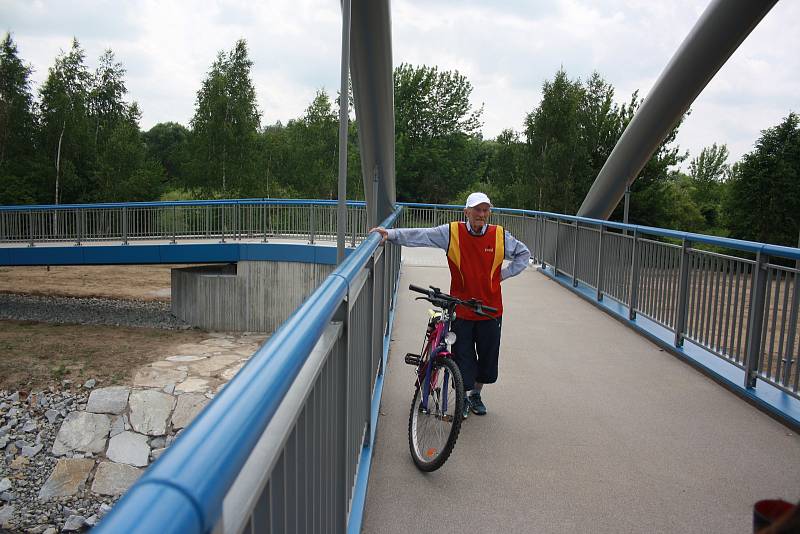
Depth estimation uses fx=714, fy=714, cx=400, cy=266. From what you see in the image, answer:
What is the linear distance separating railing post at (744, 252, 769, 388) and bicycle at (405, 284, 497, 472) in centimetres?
242

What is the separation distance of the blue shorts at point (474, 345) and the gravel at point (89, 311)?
66.7 ft

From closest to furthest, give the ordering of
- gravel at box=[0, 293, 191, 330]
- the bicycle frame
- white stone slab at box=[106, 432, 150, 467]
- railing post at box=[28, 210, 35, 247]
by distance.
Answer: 1. the bicycle frame
2. white stone slab at box=[106, 432, 150, 467]
3. railing post at box=[28, 210, 35, 247]
4. gravel at box=[0, 293, 191, 330]

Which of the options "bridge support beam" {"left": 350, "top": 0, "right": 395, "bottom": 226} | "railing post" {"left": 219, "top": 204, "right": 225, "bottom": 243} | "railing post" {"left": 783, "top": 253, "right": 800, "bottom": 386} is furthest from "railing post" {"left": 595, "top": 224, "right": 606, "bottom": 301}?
"railing post" {"left": 219, "top": 204, "right": 225, "bottom": 243}

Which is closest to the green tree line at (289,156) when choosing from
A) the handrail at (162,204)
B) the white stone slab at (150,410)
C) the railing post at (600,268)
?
the handrail at (162,204)

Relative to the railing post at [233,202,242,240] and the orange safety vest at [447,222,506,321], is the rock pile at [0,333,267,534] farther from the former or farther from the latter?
the orange safety vest at [447,222,506,321]

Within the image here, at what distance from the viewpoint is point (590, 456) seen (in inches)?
172

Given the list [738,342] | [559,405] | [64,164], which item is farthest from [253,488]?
[64,164]

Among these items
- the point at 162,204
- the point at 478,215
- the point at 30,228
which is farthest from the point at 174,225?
the point at 478,215

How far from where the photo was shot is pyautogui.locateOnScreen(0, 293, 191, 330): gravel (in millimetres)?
24109

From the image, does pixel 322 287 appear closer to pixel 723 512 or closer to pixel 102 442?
pixel 723 512

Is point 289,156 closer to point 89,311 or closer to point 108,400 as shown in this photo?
point 89,311

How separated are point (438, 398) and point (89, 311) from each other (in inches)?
944

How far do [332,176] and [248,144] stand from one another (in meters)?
9.05

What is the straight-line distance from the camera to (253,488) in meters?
1.13
